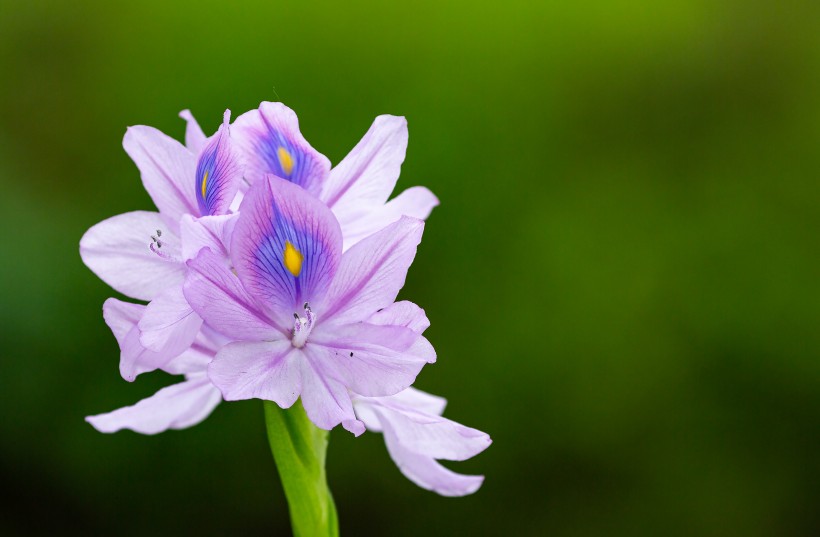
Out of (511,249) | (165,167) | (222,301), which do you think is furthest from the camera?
(511,249)

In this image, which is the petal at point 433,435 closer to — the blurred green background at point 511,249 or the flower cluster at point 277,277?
the flower cluster at point 277,277

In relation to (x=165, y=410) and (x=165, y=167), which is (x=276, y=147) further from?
(x=165, y=410)

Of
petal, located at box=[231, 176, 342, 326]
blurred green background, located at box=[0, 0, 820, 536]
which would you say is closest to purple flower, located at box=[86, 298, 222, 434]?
petal, located at box=[231, 176, 342, 326]

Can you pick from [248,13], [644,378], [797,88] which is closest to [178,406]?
[644,378]

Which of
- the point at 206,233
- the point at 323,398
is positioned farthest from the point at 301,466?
the point at 206,233

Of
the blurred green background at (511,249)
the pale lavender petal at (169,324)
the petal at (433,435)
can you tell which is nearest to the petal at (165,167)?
the pale lavender petal at (169,324)

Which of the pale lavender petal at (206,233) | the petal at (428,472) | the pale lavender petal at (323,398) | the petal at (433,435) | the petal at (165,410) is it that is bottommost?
the petal at (165,410)
